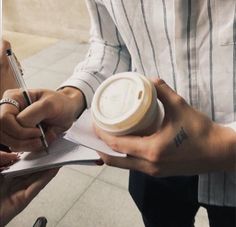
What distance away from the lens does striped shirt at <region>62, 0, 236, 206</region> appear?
555 millimetres

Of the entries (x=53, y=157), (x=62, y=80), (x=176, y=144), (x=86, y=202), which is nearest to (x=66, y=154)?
(x=53, y=157)

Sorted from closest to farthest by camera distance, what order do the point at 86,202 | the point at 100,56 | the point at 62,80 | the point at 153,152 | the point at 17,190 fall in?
the point at 153,152 < the point at 17,190 < the point at 100,56 < the point at 86,202 < the point at 62,80

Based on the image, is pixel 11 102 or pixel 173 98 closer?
pixel 173 98

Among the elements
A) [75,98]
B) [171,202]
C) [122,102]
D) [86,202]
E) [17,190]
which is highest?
[122,102]

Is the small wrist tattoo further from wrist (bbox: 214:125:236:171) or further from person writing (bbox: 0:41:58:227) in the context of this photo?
person writing (bbox: 0:41:58:227)

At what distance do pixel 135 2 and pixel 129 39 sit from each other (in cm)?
9

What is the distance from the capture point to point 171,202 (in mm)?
846

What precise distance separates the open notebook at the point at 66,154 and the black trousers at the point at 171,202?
0.85 feet

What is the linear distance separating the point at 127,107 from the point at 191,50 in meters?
0.19

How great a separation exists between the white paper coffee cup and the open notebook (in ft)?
0.21

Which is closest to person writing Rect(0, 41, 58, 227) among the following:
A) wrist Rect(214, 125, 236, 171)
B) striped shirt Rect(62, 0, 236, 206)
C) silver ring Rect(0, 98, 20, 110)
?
silver ring Rect(0, 98, 20, 110)

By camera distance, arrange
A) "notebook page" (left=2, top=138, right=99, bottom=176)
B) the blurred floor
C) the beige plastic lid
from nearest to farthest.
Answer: the beige plastic lid → "notebook page" (left=2, top=138, right=99, bottom=176) → the blurred floor

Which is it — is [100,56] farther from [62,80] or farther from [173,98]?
[62,80]

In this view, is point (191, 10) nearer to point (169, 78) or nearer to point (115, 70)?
point (169, 78)
